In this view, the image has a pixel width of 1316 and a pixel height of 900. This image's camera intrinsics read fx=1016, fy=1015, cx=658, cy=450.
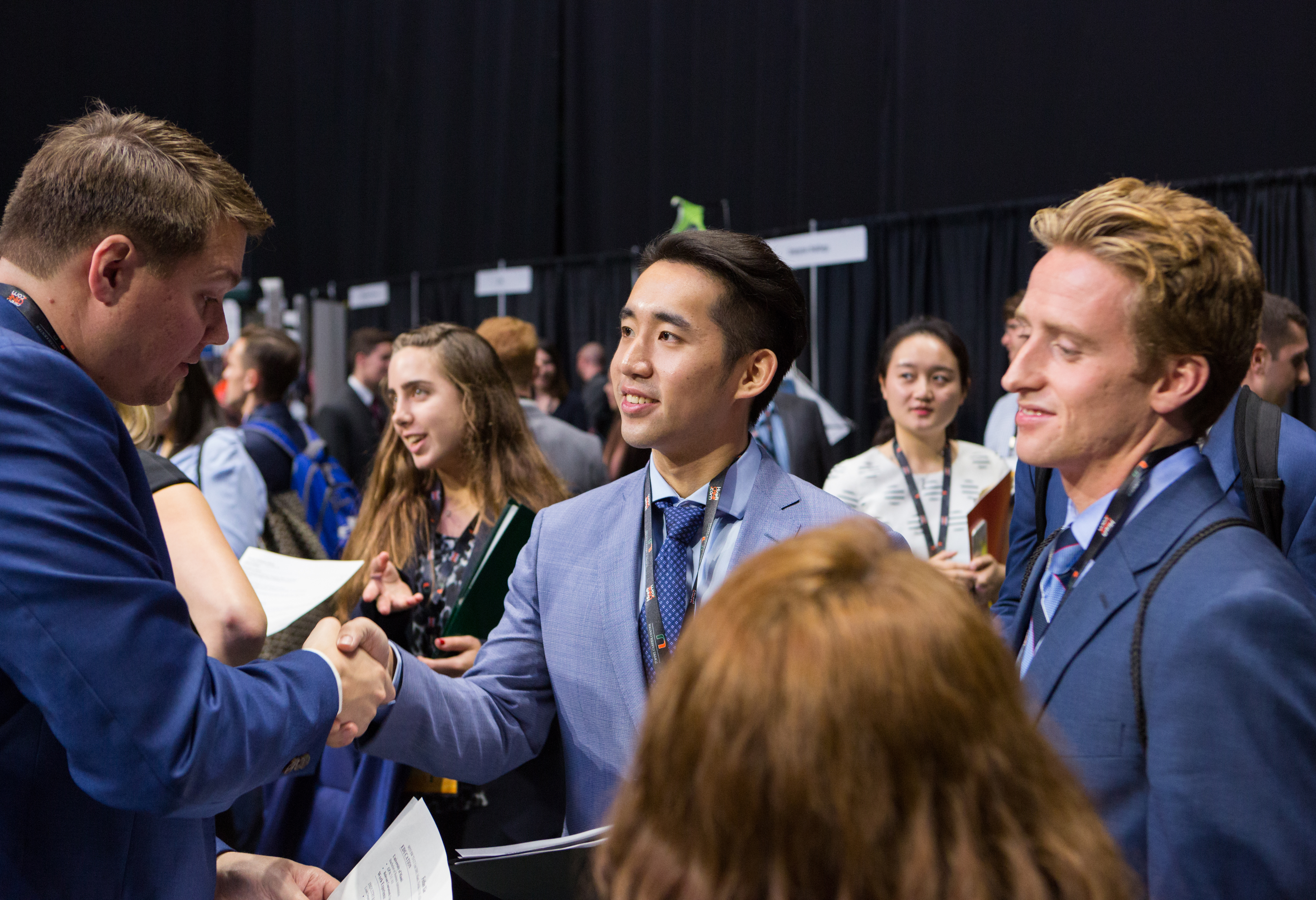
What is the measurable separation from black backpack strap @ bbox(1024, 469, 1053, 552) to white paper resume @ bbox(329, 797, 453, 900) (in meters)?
1.26

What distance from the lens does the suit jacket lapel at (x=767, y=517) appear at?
1647 mm

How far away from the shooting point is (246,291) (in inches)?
385

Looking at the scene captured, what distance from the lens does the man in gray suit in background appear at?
3.95 metres

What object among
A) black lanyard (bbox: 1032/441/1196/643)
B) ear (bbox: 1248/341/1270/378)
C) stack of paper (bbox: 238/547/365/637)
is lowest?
stack of paper (bbox: 238/547/365/637)

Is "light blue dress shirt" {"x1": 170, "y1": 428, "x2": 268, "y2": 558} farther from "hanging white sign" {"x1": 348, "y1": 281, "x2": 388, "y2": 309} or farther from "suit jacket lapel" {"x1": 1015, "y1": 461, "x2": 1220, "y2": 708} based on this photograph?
"hanging white sign" {"x1": 348, "y1": 281, "x2": 388, "y2": 309}

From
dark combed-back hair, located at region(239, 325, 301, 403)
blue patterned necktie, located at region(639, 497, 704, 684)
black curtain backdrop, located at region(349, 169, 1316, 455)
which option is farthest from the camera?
black curtain backdrop, located at region(349, 169, 1316, 455)

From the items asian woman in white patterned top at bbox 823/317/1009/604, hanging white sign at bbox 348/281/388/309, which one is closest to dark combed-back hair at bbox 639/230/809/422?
asian woman in white patterned top at bbox 823/317/1009/604

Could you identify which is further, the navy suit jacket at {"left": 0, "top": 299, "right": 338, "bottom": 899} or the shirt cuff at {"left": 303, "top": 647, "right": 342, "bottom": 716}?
the shirt cuff at {"left": 303, "top": 647, "right": 342, "bottom": 716}

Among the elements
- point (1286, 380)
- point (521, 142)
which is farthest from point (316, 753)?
point (521, 142)

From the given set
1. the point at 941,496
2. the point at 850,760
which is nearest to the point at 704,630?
the point at 850,760

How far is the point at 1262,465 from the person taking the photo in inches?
92.0

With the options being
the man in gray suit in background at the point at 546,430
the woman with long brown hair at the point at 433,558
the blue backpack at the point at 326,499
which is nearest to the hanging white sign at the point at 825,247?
the man in gray suit in background at the point at 546,430

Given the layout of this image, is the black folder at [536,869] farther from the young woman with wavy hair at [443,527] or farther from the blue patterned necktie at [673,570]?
the young woman with wavy hair at [443,527]

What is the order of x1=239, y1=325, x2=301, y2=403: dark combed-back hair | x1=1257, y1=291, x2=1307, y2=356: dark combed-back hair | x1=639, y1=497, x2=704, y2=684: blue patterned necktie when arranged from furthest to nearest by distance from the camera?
x1=239, y1=325, x2=301, y2=403: dark combed-back hair < x1=1257, y1=291, x2=1307, y2=356: dark combed-back hair < x1=639, y1=497, x2=704, y2=684: blue patterned necktie
